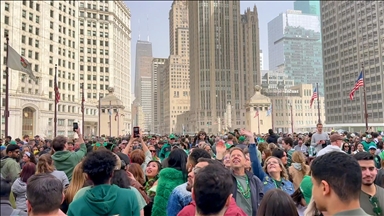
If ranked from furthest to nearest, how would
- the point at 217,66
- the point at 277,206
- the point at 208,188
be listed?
the point at 217,66, the point at 277,206, the point at 208,188

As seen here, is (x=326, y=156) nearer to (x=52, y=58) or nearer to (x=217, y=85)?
(x=52, y=58)

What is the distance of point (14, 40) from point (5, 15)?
4.29m

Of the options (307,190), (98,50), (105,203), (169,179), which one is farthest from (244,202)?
(98,50)

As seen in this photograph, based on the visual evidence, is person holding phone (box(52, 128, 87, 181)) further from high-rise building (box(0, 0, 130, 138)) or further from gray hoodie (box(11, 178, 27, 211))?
high-rise building (box(0, 0, 130, 138))

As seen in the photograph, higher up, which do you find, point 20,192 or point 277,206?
point 277,206

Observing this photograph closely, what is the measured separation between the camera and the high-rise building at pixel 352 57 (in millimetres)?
86625

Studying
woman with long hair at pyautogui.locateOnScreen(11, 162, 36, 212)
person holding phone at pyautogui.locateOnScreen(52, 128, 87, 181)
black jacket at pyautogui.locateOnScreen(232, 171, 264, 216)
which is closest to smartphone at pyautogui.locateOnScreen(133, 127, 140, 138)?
person holding phone at pyautogui.locateOnScreen(52, 128, 87, 181)

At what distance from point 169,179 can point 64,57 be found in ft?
248

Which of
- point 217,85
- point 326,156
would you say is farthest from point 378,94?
point 326,156

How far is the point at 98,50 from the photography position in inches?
3553

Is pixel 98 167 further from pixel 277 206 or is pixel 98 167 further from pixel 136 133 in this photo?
pixel 136 133

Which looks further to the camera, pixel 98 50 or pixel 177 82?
pixel 177 82

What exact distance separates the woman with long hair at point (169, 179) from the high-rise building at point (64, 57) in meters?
45.7

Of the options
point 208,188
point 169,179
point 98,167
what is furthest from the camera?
point 169,179
